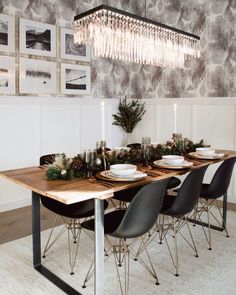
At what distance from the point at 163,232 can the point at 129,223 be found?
4.24 ft

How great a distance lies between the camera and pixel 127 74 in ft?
18.3

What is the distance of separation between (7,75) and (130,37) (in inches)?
72.7

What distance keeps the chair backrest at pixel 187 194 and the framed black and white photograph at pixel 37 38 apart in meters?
2.80

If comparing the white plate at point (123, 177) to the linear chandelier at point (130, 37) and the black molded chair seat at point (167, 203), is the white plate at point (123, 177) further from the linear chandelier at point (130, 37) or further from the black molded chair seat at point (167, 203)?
the linear chandelier at point (130, 37)

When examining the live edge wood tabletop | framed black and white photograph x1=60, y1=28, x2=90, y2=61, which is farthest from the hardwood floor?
framed black and white photograph x1=60, y1=28, x2=90, y2=61

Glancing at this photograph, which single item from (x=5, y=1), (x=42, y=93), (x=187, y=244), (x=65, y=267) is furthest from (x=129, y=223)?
(x=5, y=1)

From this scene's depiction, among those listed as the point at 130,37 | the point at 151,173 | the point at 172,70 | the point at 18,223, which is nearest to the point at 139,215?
the point at 151,173

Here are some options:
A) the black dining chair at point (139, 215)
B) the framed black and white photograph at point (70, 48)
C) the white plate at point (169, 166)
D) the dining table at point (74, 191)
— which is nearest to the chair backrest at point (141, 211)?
the black dining chair at point (139, 215)

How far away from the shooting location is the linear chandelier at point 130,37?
8.96 feet

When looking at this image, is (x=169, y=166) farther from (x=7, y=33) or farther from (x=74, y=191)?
(x=7, y=33)

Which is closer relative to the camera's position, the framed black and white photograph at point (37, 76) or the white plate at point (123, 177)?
the white plate at point (123, 177)

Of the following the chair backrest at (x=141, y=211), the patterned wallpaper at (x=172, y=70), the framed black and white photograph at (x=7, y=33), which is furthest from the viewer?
the patterned wallpaper at (x=172, y=70)

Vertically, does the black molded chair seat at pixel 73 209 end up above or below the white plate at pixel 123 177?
below

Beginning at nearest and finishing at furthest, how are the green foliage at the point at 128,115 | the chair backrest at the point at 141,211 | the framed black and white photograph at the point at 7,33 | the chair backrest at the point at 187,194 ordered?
the chair backrest at the point at 141,211, the chair backrest at the point at 187,194, the framed black and white photograph at the point at 7,33, the green foliage at the point at 128,115
